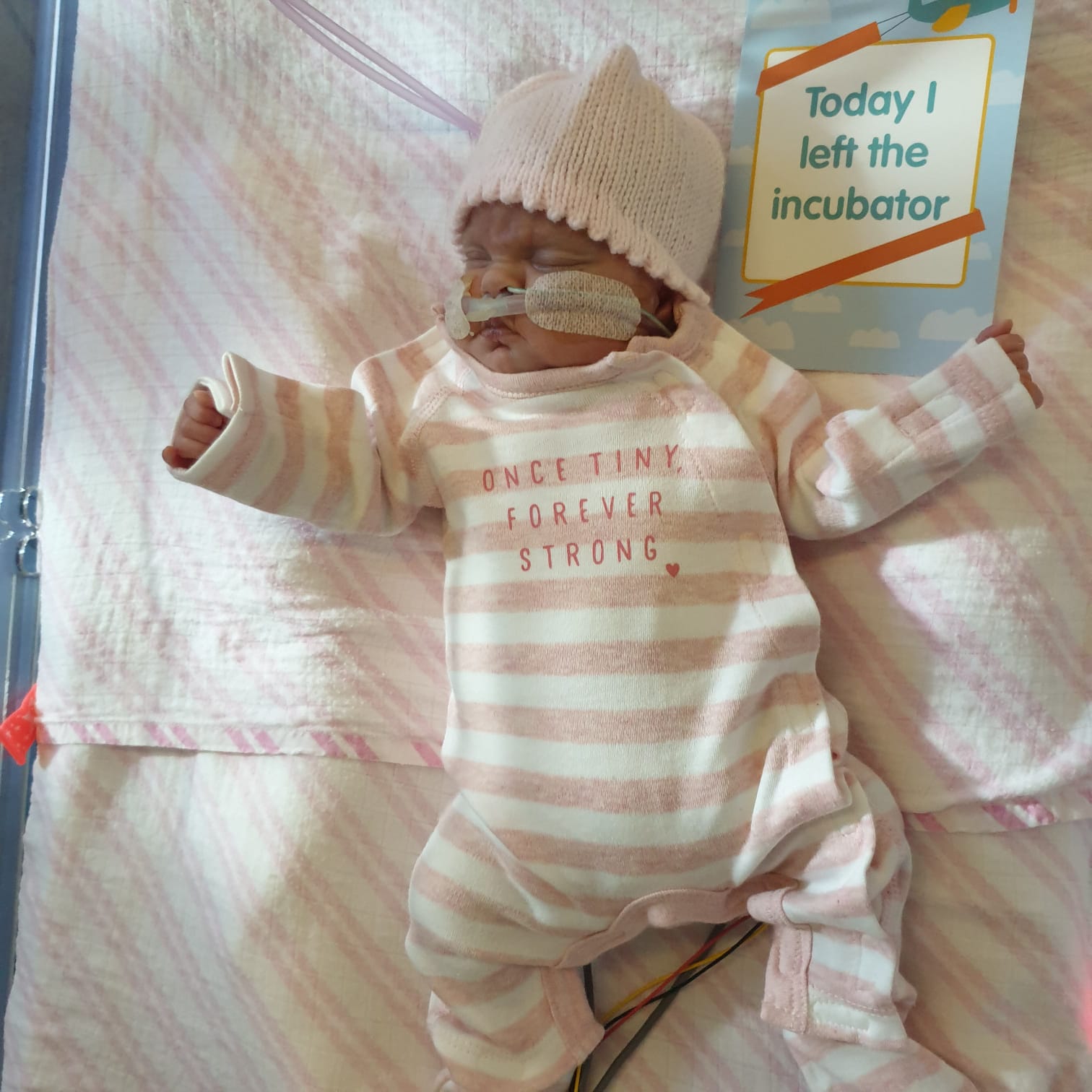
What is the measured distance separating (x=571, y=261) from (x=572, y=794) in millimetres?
509

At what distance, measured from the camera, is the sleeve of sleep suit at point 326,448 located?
0.91 m

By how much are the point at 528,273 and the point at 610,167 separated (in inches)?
4.9

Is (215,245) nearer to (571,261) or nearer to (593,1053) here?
(571,261)

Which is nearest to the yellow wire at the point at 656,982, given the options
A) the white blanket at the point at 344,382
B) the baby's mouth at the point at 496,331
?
the white blanket at the point at 344,382

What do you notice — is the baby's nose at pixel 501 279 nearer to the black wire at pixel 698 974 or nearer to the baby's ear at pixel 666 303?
the baby's ear at pixel 666 303

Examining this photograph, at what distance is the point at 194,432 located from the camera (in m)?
0.92

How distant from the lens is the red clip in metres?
1.13

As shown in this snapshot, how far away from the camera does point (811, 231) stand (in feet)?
3.38

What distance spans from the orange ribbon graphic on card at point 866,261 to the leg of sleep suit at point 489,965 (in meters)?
0.64

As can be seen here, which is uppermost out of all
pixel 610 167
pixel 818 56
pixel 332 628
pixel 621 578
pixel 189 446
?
pixel 818 56

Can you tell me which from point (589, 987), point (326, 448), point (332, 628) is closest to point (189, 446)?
point (326, 448)

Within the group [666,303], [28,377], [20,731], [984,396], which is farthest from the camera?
[28,377]

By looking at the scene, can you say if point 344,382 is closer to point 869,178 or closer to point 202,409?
point 202,409

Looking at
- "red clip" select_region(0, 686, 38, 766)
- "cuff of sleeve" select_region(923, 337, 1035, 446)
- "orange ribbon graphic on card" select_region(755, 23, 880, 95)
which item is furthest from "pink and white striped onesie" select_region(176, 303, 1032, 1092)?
"red clip" select_region(0, 686, 38, 766)
